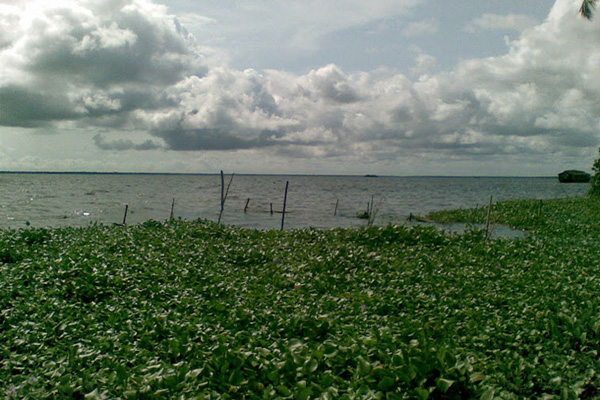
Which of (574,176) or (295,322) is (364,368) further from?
(574,176)

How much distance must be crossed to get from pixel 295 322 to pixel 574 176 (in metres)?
136

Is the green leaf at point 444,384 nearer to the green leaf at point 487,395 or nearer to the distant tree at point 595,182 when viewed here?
→ the green leaf at point 487,395

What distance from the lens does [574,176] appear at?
4579 inches

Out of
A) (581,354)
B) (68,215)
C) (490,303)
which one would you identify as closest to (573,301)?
(490,303)

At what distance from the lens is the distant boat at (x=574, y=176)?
11481cm

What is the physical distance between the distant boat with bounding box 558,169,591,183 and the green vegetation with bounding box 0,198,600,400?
124m

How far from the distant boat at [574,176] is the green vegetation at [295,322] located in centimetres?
12366

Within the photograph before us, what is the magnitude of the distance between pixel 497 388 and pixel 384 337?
67.0 inches

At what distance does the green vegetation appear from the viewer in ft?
16.0

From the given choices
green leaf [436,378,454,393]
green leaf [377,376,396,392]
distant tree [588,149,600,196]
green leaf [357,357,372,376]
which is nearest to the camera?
green leaf [436,378,454,393]

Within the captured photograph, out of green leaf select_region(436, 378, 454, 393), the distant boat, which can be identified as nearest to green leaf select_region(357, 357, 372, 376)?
green leaf select_region(436, 378, 454, 393)

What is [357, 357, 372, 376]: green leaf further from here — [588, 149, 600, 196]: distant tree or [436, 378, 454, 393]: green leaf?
[588, 149, 600, 196]: distant tree

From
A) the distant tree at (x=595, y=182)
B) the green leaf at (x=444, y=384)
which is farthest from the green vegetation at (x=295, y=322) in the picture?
the distant tree at (x=595, y=182)

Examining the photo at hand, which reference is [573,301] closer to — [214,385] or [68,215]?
[214,385]
